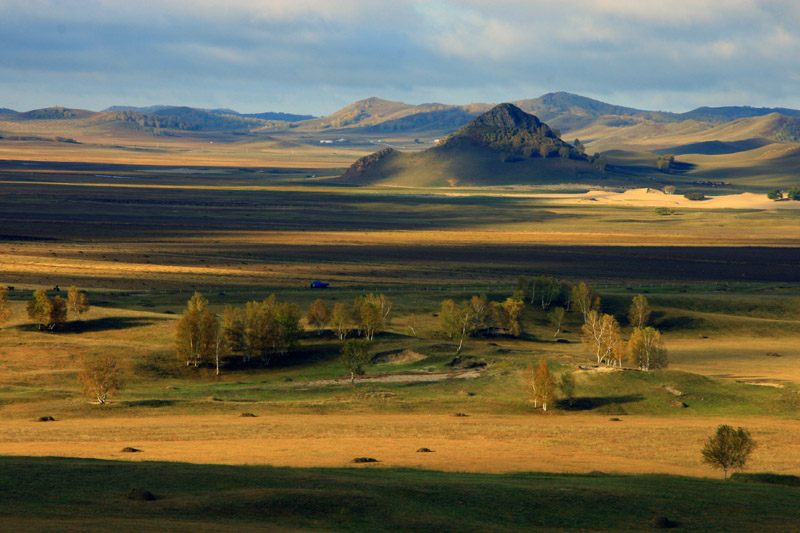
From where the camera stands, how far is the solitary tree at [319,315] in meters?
78.5

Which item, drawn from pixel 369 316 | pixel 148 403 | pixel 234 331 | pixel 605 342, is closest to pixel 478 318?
pixel 369 316

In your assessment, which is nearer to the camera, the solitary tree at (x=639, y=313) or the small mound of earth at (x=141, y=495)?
the small mound of earth at (x=141, y=495)

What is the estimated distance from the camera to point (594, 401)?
6266cm

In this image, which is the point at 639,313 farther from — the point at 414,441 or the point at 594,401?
the point at 414,441

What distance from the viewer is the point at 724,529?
1229 inches

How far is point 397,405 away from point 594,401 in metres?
14.8

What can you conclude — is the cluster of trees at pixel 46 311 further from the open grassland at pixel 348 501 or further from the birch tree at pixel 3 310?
the open grassland at pixel 348 501

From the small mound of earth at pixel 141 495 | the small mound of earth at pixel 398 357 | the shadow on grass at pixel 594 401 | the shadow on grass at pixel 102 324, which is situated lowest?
the shadow on grass at pixel 594 401

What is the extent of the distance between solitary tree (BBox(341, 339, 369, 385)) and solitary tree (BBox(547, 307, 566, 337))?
27.8 m

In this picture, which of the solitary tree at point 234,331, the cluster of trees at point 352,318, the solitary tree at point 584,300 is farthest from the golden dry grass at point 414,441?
the solitary tree at point 584,300

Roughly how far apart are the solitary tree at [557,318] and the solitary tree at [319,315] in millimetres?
25113

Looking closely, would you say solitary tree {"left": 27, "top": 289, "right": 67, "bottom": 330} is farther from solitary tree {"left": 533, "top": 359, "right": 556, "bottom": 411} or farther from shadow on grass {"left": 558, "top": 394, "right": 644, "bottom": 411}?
shadow on grass {"left": 558, "top": 394, "right": 644, "bottom": 411}

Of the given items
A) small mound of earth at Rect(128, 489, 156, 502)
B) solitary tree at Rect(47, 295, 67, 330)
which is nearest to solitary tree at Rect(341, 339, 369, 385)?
solitary tree at Rect(47, 295, 67, 330)

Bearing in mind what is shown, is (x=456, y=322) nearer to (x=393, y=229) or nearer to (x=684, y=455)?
(x=684, y=455)
